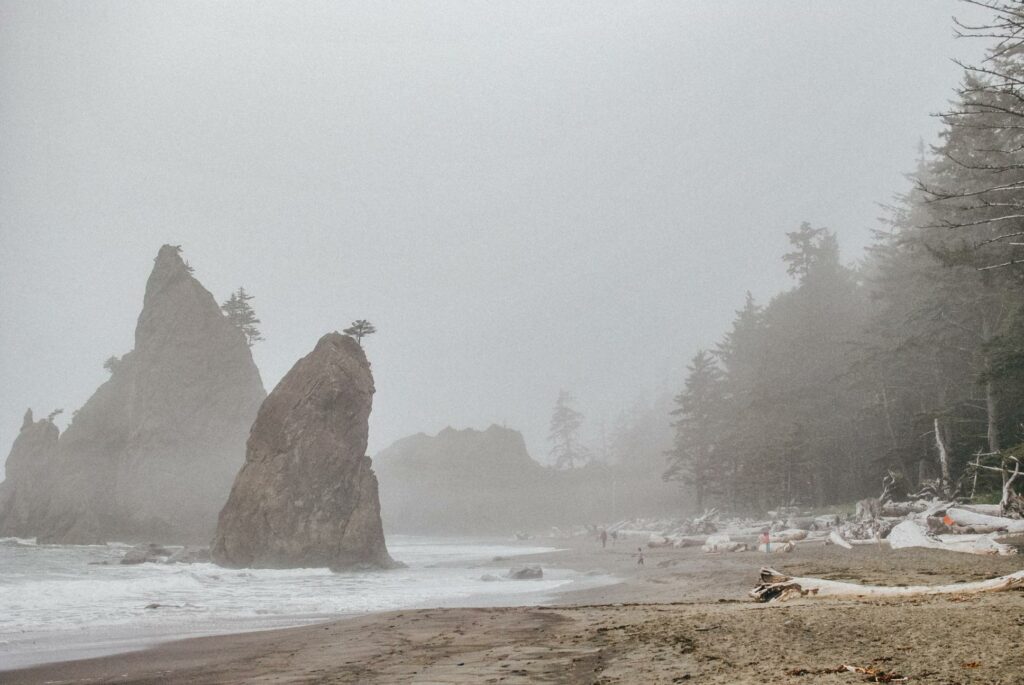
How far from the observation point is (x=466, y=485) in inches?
4373

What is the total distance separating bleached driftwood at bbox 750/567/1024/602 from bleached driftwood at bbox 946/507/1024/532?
1099 cm

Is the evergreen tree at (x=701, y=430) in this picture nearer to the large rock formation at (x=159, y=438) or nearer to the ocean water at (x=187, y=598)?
the ocean water at (x=187, y=598)

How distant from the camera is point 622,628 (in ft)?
29.1

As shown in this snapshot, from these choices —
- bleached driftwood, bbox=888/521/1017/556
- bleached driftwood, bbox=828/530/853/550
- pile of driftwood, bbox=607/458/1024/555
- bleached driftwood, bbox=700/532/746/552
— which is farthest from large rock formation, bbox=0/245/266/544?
bleached driftwood, bbox=888/521/1017/556

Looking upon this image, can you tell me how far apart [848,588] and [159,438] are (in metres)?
67.8

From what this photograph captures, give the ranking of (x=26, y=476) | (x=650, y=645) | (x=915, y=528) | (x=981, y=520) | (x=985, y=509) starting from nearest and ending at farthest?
(x=650, y=645), (x=981, y=520), (x=915, y=528), (x=985, y=509), (x=26, y=476)

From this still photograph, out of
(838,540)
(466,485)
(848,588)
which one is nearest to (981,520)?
(838,540)

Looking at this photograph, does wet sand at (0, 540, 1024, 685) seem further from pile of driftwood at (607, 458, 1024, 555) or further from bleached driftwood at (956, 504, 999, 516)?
bleached driftwood at (956, 504, 999, 516)

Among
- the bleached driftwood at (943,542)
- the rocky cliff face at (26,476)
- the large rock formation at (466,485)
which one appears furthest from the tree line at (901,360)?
the rocky cliff face at (26,476)

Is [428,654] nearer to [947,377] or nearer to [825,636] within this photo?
[825,636]

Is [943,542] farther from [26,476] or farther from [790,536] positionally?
[26,476]

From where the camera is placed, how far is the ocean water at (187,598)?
1361 centimetres

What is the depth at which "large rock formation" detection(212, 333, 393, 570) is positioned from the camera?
32.7m

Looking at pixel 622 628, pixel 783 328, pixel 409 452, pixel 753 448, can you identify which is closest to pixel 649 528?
pixel 753 448
